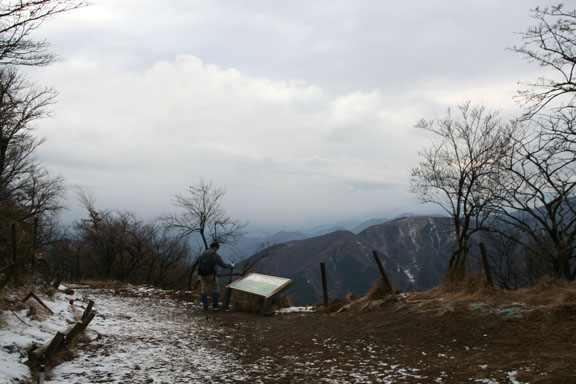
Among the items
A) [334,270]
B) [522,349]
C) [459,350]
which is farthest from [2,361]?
[334,270]

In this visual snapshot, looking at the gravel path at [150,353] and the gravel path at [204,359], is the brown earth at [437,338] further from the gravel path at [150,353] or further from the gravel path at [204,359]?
the gravel path at [150,353]

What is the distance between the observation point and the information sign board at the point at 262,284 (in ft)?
33.9

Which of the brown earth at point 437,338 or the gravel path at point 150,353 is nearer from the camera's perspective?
the brown earth at point 437,338

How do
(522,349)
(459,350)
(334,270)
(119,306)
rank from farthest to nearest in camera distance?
(334,270)
(119,306)
(459,350)
(522,349)

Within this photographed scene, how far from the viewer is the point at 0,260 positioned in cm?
703

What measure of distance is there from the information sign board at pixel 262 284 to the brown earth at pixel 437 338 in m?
1.27

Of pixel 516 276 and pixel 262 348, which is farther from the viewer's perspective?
pixel 516 276

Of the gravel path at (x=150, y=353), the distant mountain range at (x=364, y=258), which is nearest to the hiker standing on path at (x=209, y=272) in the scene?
the gravel path at (x=150, y=353)

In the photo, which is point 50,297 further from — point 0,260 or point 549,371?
point 549,371

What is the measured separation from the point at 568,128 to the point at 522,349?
26.7ft

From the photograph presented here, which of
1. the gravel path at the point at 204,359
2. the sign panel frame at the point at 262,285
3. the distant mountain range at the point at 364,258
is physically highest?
the sign panel frame at the point at 262,285

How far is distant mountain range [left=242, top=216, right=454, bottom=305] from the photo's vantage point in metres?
100

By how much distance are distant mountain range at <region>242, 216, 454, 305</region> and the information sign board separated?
245ft

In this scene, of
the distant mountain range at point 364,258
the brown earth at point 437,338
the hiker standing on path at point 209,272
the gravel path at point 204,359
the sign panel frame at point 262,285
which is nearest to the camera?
the brown earth at point 437,338
